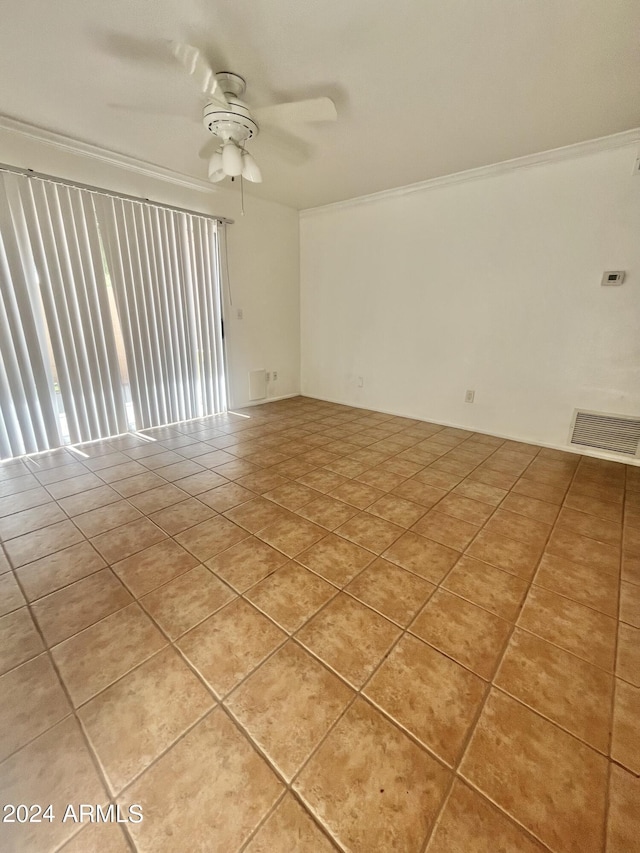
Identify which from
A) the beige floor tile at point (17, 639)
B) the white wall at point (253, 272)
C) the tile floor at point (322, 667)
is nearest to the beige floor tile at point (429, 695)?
the tile floor at point (322, 667)

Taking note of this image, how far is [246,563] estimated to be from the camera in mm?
1742

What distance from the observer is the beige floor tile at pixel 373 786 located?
2.75ft

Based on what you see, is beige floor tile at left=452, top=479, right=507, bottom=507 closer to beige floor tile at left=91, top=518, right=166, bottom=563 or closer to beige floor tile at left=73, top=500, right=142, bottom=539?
beige floor tile at left=91, top=518, right=166, bottom=563

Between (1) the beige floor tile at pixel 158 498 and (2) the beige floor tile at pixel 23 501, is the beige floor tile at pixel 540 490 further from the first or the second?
(2) the beige floor tile at pixel 23 501

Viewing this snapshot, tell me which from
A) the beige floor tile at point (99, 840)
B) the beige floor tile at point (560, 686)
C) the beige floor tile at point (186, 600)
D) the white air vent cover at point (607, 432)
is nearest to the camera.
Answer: the beige floor tile at point (99, 840)

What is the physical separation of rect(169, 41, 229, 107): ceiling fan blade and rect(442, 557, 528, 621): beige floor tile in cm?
267

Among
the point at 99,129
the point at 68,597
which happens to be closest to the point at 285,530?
the point at 68,597

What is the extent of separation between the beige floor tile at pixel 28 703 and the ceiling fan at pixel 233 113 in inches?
102

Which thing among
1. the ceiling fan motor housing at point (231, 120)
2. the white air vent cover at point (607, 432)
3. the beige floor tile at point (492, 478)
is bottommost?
the beige floor tile at point (492, 478)

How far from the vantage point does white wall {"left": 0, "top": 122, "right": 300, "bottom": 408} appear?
3.27 m

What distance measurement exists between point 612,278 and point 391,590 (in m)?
3.00

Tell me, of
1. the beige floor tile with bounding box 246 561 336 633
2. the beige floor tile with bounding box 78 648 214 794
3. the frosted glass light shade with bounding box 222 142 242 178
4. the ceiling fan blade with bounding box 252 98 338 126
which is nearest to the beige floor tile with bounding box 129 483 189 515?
the beige floor tile with bounding box 246 561 336 633

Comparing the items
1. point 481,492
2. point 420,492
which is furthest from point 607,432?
point 420,492

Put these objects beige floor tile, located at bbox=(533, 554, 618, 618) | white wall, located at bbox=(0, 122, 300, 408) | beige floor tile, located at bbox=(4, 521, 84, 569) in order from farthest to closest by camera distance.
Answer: white wall, located at bbox=(0, 122, 300, 408)
beige floor tile, located at bbox=(4, 521, 84, 569)
beige floor tile, located at bbox=(533, 554, 618, 618)
